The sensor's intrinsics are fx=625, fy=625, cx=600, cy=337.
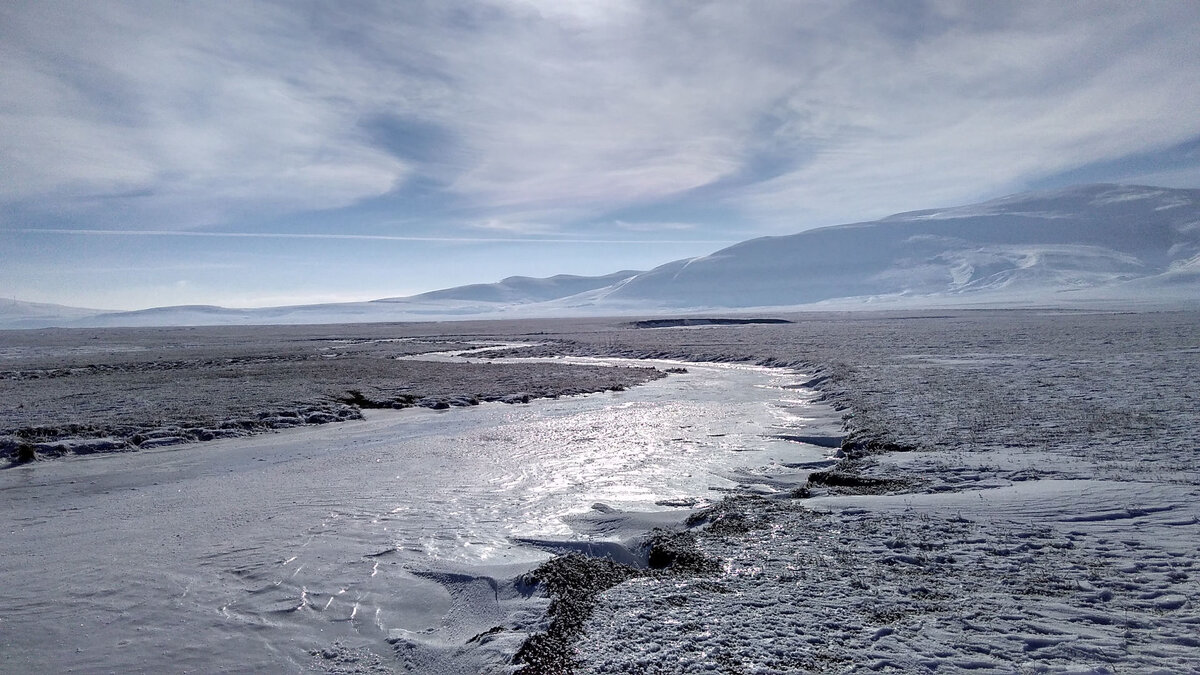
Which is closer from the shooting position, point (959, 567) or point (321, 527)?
point (959, 567)

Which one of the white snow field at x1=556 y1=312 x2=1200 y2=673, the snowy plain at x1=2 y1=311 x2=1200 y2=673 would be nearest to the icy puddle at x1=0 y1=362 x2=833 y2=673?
the snowy plain at x1=2 y1=311 x2=1200 y2=673

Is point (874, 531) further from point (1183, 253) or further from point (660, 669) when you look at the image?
point (1183, 253)

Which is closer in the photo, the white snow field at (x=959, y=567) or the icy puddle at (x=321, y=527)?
the white snow field at (x=959, y=567)

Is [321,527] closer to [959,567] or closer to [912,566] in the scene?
[912,566]

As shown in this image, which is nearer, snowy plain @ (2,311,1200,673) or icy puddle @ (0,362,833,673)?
snowy plain @ (2,311,1200,673)

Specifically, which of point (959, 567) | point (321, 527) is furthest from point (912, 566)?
point (321, 527)

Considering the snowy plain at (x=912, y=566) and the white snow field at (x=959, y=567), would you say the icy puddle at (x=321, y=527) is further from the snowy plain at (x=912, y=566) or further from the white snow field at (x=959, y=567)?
the white snow field at (x=959, y=567)

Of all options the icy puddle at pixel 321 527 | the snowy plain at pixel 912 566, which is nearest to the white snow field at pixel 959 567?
the snowy plain at pixel 912 566

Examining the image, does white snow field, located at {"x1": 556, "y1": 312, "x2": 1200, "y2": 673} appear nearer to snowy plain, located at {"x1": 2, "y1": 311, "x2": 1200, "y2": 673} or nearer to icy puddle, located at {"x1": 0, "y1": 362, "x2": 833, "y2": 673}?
snowy plain, located at {"x1": 2, "y1": 311, "x2": 1200, "y2": 673}

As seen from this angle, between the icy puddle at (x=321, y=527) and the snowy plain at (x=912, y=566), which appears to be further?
the icy puddle at (x=321, y=527)
